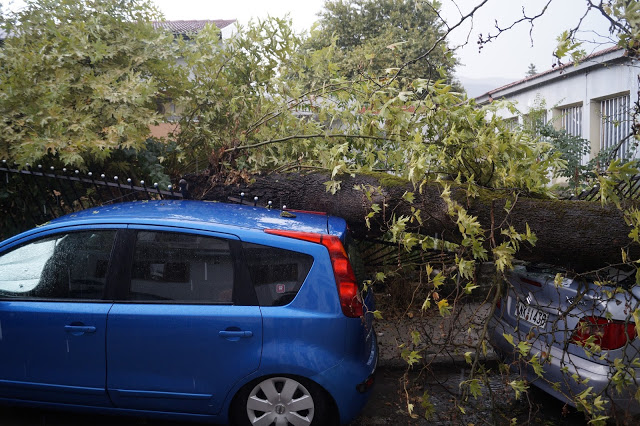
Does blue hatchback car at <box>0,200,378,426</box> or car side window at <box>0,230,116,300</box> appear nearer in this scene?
blue hatchback car at <box>0,200,378,426</box>

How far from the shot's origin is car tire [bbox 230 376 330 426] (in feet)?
11.8

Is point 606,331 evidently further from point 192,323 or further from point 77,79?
point 77,79

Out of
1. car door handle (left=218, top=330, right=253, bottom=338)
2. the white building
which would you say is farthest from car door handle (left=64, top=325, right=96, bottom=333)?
the white building

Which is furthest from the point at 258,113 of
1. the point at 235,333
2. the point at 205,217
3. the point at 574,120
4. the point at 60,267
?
the point at 574,120

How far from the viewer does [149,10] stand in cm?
662

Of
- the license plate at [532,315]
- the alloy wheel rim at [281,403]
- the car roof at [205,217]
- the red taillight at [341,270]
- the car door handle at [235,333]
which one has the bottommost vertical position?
the alloy wheel rim at [281,403]

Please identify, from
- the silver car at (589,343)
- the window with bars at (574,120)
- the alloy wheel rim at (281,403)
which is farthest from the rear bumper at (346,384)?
the window with bars at (574,120)

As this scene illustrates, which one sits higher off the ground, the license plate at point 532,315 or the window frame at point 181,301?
the window frame at point 181,301

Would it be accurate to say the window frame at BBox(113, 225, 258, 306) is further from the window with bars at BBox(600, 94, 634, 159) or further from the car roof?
the window with bars at BBox(600, 94, 634, 159)

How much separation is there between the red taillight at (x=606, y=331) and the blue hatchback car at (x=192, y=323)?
1.40 meters

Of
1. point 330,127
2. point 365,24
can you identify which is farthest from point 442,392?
point 365,24

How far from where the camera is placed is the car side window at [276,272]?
3.63 metres

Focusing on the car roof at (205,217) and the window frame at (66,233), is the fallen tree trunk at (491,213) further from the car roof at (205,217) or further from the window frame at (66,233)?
the window frame at (66,233)

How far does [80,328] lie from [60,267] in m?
0.48
